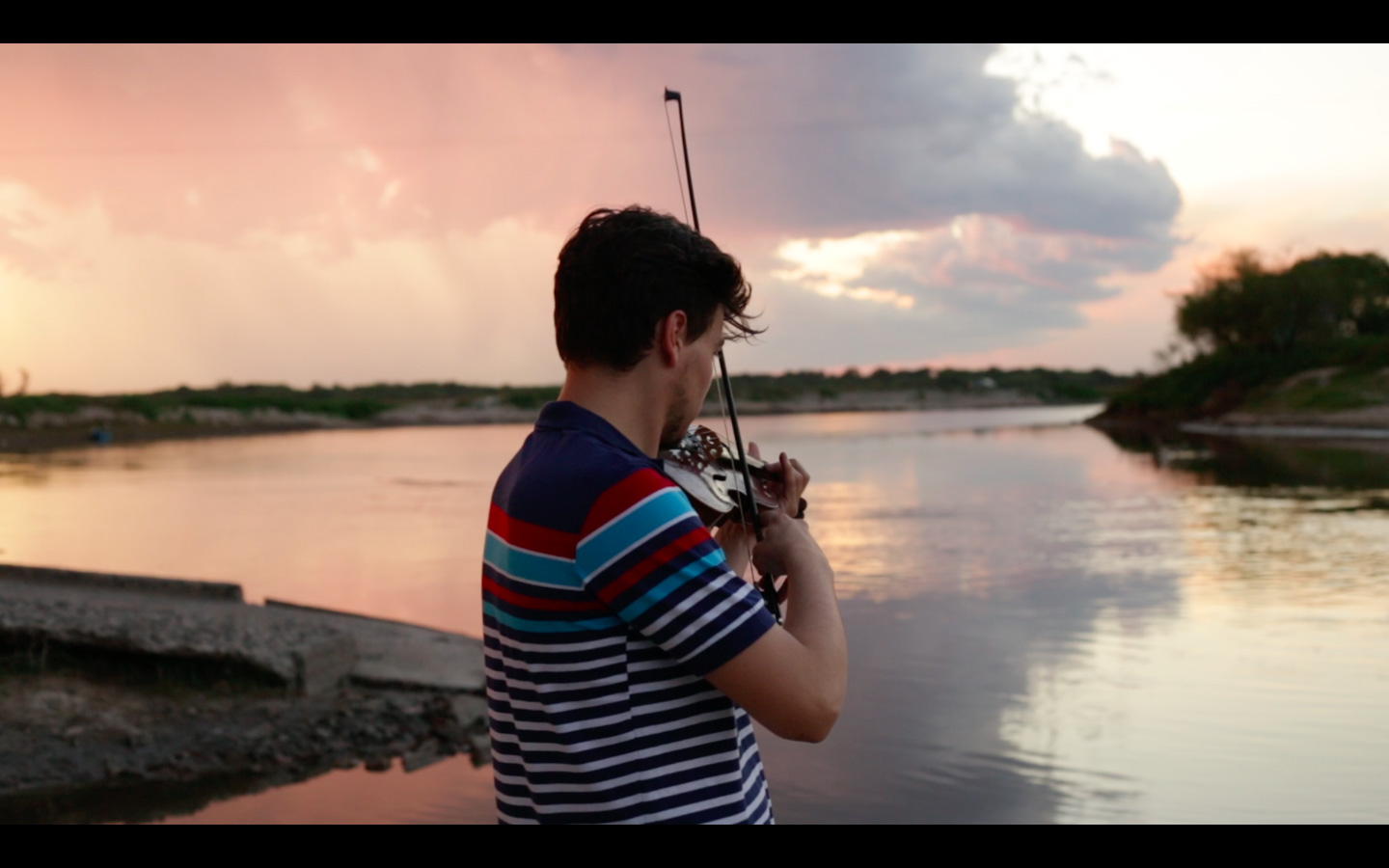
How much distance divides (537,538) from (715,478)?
1.49 feet

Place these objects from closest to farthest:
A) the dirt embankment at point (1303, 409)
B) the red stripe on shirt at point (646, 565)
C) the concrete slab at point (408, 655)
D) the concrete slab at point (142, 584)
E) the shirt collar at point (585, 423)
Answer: the red stripe on shirt at point (646, 565) < the shirt collar at point (585, 423) < the concrete slab at point (408, 655) < the concrete slab at point (142, 584) < the dirt embankment at point (1303, 409)

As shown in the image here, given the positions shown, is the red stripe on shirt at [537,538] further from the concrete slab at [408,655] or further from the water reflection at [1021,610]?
the concrete slab at [408,655]

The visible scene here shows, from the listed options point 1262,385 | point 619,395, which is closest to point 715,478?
point 619,395

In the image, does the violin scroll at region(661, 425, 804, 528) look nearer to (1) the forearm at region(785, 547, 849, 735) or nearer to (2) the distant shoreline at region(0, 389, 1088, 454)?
(1) the forearm at region(785, 547, 849, 735)

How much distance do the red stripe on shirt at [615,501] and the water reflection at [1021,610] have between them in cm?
489

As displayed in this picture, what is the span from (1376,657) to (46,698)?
348 inches

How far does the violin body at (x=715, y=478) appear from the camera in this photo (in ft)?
5.97

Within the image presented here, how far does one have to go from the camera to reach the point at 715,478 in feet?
6.06

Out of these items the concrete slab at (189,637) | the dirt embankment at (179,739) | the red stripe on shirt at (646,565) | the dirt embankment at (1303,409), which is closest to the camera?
the red stripe on shirt at (646,565)

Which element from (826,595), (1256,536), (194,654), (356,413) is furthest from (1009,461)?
(356,413)

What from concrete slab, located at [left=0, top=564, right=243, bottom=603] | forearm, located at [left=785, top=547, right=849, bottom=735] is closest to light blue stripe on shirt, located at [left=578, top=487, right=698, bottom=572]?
forearm, located at [left=785, top=547, right=849, bottom=735]

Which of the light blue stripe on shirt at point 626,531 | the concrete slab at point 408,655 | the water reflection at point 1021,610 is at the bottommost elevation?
the water reflection at point 1021,610

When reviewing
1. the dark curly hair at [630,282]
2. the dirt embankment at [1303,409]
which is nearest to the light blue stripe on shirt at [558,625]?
the dark curly hair at [630,282]
